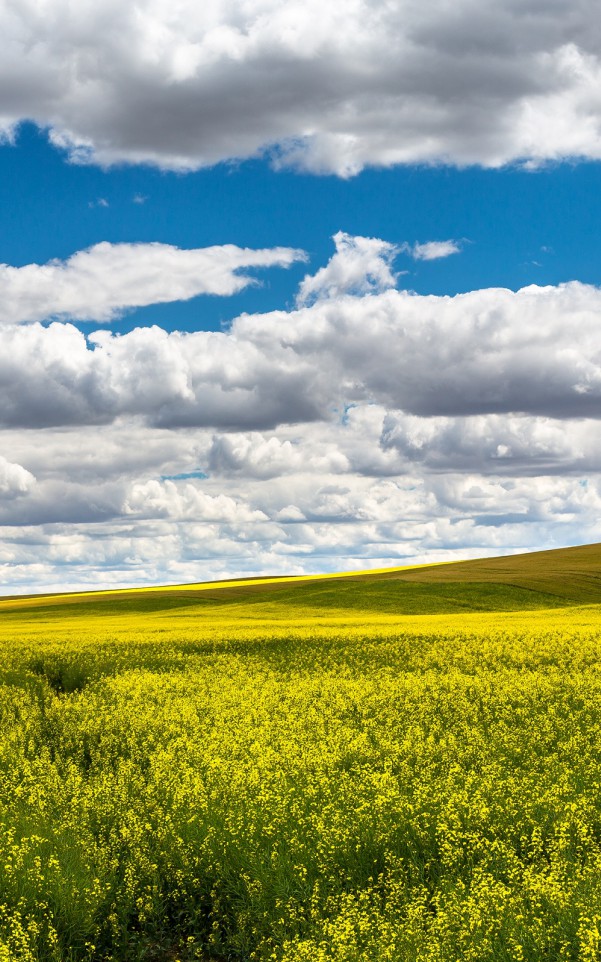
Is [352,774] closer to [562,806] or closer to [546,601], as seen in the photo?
[562,806]

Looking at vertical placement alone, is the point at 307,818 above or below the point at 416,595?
above

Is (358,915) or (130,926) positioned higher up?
(358,915)

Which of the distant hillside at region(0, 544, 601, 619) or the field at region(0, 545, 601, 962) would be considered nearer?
the field at region(0, 545, 601, 962)

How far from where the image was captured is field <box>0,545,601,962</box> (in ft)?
23.4

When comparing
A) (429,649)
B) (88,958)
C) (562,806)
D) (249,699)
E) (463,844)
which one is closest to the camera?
(88,958)

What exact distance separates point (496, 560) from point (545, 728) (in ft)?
274

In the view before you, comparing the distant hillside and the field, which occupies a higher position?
the field

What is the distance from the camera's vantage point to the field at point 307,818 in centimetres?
713

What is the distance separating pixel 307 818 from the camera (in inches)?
374

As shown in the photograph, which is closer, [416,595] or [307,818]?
[307,818]

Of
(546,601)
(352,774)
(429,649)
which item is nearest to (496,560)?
(546,601)

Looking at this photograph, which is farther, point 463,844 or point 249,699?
point 249,699

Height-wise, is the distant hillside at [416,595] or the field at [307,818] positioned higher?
the field at [307,818]

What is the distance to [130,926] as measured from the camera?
8.91m
